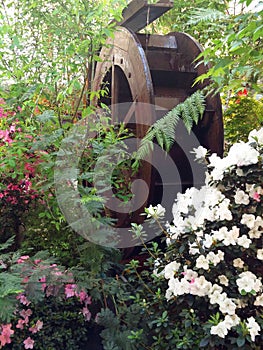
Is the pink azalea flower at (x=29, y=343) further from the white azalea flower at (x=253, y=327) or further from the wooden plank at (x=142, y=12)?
the wooden plank at (x=142, y=12)

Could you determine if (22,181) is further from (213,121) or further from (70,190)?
(213,121)

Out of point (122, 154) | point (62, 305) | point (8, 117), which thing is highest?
point (8, 117)

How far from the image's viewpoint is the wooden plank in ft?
8.69

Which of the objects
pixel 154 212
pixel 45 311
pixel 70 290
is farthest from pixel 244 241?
pixel 45 311

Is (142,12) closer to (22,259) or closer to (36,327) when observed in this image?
(22,259)

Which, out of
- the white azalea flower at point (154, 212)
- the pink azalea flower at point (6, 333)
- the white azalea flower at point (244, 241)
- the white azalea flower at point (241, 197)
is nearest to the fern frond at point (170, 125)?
the white azalea flower at point (154, 212)

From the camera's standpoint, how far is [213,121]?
2.89 metres

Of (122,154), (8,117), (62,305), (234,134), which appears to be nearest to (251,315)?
(62,305)

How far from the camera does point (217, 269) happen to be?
149cm

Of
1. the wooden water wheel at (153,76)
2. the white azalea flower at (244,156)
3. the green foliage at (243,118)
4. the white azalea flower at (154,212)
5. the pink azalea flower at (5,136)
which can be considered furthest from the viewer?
the green foliage at (243,118)

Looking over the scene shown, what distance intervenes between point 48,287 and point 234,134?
192 cm

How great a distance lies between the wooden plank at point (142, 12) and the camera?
104 inches

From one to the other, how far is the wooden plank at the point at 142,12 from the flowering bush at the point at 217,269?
1.40m

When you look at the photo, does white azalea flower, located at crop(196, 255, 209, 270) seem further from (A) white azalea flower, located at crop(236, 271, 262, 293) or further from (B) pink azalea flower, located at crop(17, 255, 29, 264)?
(B) pink azalea flower, located at crop(17, 255, 29, 264)
